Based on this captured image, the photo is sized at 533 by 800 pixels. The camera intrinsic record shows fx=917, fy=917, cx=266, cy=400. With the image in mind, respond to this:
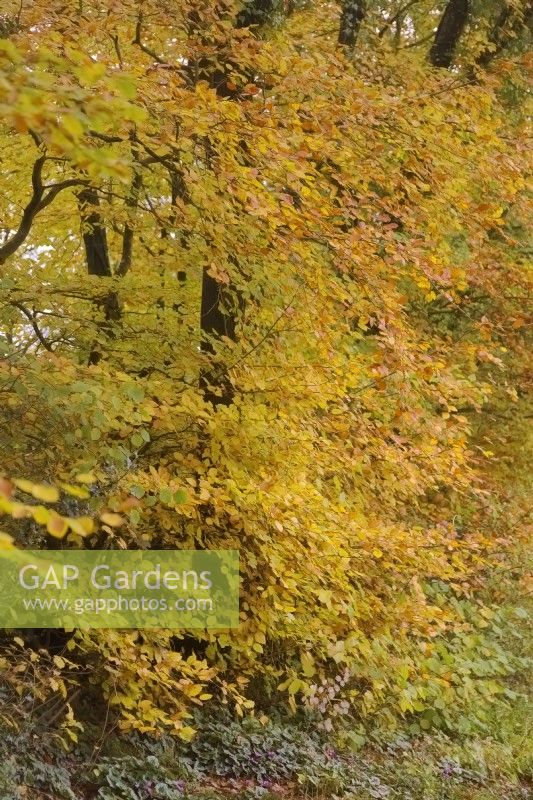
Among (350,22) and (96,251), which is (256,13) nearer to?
(350,22)

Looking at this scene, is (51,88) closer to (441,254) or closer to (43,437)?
(43,437)

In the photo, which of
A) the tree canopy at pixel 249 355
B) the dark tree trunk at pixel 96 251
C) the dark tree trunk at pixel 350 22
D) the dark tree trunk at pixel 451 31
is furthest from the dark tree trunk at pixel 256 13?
the dark tree trunk at pixel 451 31

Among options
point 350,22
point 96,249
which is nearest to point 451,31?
point 350,22

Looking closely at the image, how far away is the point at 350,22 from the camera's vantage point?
10.0 m

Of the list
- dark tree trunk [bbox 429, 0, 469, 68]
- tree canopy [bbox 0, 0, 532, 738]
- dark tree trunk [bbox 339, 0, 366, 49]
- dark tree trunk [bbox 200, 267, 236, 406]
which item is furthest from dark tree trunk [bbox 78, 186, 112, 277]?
dark tree trunk [bbox 429, 0, 469, 68]

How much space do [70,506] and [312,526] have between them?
1.52 meters

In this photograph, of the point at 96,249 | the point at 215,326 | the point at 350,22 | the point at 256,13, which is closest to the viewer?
the point at 215,326

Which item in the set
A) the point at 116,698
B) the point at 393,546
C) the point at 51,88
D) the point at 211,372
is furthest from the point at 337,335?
the point at 51,88

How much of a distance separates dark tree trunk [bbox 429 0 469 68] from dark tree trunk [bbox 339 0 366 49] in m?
1.94

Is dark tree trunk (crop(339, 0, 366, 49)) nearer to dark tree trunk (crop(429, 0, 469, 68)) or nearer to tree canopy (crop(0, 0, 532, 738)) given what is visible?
tree canopy (crop(0, 0, 532, 738))

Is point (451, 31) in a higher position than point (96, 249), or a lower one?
higher

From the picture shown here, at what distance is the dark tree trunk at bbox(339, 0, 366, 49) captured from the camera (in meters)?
9.95

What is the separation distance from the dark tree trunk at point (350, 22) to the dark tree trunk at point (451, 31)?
194 centimetres

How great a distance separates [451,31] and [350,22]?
2229 millimetres
